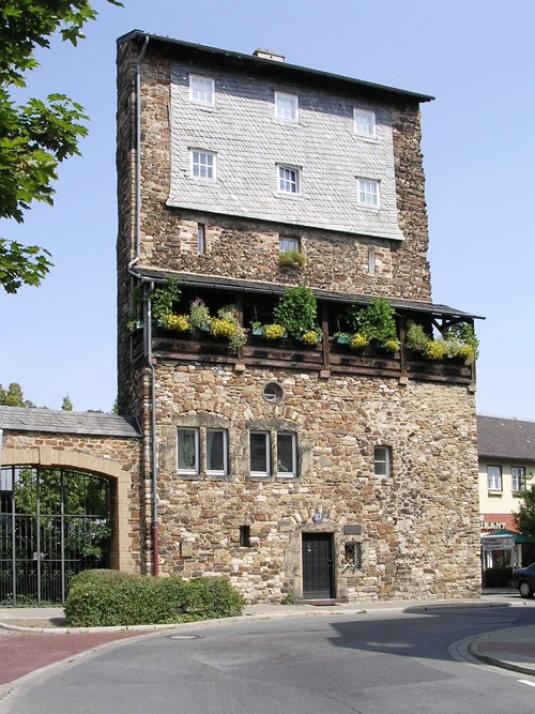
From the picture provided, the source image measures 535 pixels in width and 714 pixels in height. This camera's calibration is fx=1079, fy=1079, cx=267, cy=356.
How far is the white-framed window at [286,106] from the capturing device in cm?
3384

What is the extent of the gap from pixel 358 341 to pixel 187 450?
19.9ft

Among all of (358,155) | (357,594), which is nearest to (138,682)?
(357,594)

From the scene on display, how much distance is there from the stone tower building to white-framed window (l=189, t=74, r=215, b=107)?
0.06 meters

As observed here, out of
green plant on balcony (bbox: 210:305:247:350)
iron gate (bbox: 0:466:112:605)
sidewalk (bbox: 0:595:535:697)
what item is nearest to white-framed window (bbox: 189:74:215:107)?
green plant on balcony (bbox: 210:305:247:350)

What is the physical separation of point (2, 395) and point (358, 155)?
23820 mm

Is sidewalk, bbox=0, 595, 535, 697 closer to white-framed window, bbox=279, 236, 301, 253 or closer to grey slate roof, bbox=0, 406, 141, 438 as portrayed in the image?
grey slate roof, bbox=0, 406, 141, 438

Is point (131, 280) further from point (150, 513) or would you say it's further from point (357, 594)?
point (357, 594)

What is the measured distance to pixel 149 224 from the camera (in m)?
30.7

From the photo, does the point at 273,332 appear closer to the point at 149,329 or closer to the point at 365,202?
the point at 149,329

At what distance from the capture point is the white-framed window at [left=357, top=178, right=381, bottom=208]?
34656 mm

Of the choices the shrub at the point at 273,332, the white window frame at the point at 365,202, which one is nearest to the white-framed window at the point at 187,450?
the shrub at the point at 273,332

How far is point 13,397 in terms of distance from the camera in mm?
50562

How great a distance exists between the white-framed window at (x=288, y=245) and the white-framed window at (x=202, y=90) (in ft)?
15.1

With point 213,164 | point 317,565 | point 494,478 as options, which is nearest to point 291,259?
point 213,164
